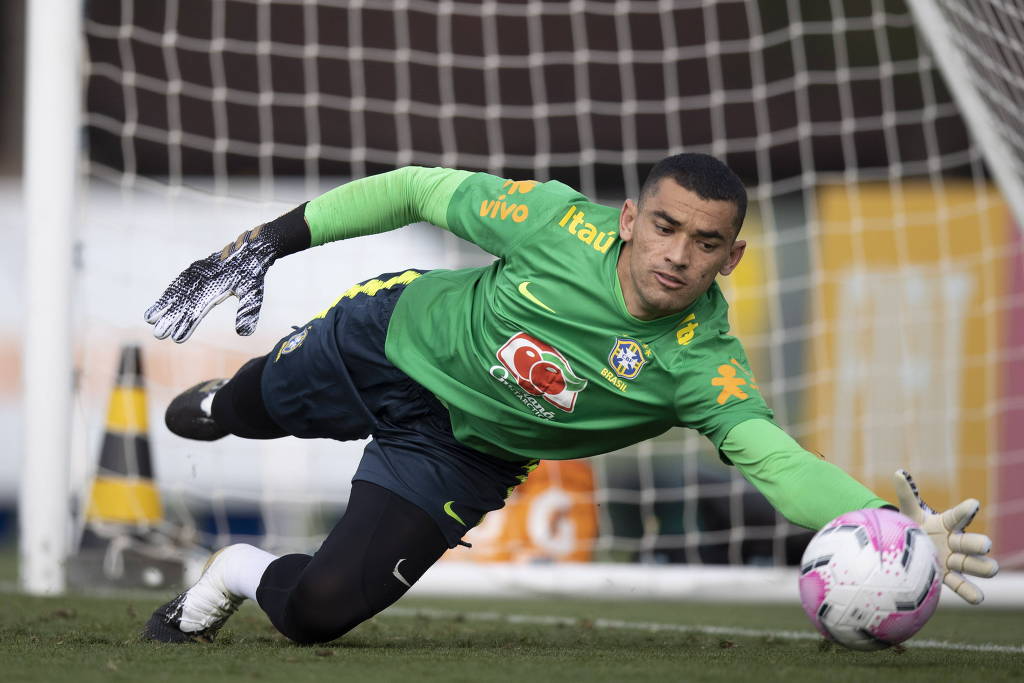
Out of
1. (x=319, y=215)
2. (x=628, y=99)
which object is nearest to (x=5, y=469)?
(x=628, y=99)

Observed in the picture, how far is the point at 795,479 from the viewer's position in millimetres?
3086

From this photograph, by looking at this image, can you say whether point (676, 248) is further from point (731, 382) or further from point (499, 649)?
point (499, 649)

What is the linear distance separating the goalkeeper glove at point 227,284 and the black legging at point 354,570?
24.1 inches

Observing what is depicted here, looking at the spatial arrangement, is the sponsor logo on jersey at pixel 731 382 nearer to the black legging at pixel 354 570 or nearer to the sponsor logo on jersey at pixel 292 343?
the black legging at pixel 354 570

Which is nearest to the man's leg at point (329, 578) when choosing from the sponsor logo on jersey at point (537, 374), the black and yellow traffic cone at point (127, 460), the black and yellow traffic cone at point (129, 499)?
the sponsor logo on jersey at point (537, 374)

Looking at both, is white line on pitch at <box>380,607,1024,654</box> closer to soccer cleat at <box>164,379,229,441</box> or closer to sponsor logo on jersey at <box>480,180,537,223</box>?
soccer cleat at <box>164,379,229,441</box>

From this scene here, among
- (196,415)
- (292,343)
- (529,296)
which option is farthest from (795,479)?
(196,415)

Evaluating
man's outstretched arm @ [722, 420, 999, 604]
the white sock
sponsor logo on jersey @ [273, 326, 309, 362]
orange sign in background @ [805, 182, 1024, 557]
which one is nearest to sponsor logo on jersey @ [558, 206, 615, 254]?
man's outstretched arm @ [722, 420, 999, 604]

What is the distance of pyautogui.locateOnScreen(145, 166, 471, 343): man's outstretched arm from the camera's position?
11.5ft

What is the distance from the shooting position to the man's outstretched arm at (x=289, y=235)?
3.50 meters

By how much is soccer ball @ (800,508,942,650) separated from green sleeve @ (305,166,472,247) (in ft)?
4.46

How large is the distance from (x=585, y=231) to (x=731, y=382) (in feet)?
1.96

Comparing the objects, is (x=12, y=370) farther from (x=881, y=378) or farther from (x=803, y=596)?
(x=803, y=596)

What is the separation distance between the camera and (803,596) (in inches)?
120
